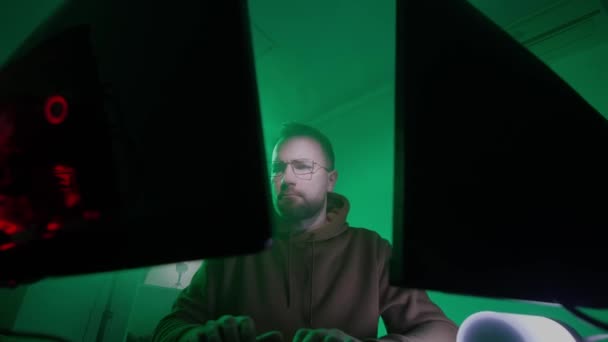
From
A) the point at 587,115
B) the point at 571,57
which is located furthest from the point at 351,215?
the point at 587,115

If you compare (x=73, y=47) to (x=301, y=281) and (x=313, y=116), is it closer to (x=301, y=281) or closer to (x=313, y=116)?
(x=301, y=281)

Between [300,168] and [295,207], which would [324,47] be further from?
[295,207]

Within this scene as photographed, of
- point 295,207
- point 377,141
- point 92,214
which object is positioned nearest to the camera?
point 92,214

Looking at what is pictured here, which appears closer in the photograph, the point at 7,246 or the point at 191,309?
the point at 7,246

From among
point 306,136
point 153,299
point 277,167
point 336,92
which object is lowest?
point 153,299

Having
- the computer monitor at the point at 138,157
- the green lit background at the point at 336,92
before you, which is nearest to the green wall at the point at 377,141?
the green lit background at the point at 336,92

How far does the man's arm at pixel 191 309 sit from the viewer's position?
74cm

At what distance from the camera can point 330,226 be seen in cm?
107

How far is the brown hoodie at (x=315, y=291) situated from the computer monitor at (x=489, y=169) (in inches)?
21.7

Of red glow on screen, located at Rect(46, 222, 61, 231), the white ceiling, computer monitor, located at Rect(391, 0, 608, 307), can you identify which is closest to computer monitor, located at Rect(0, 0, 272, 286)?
red glow on screen, located at Rect(46, 222, 61, 231)

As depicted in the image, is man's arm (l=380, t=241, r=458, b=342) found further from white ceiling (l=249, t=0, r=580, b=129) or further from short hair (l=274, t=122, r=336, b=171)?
white ceiling (l=249, t=0, r=580, b=129)

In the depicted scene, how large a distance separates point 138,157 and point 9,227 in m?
0.11

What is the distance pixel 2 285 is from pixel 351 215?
56.5 inches

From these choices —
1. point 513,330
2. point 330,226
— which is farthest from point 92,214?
point 330,226
